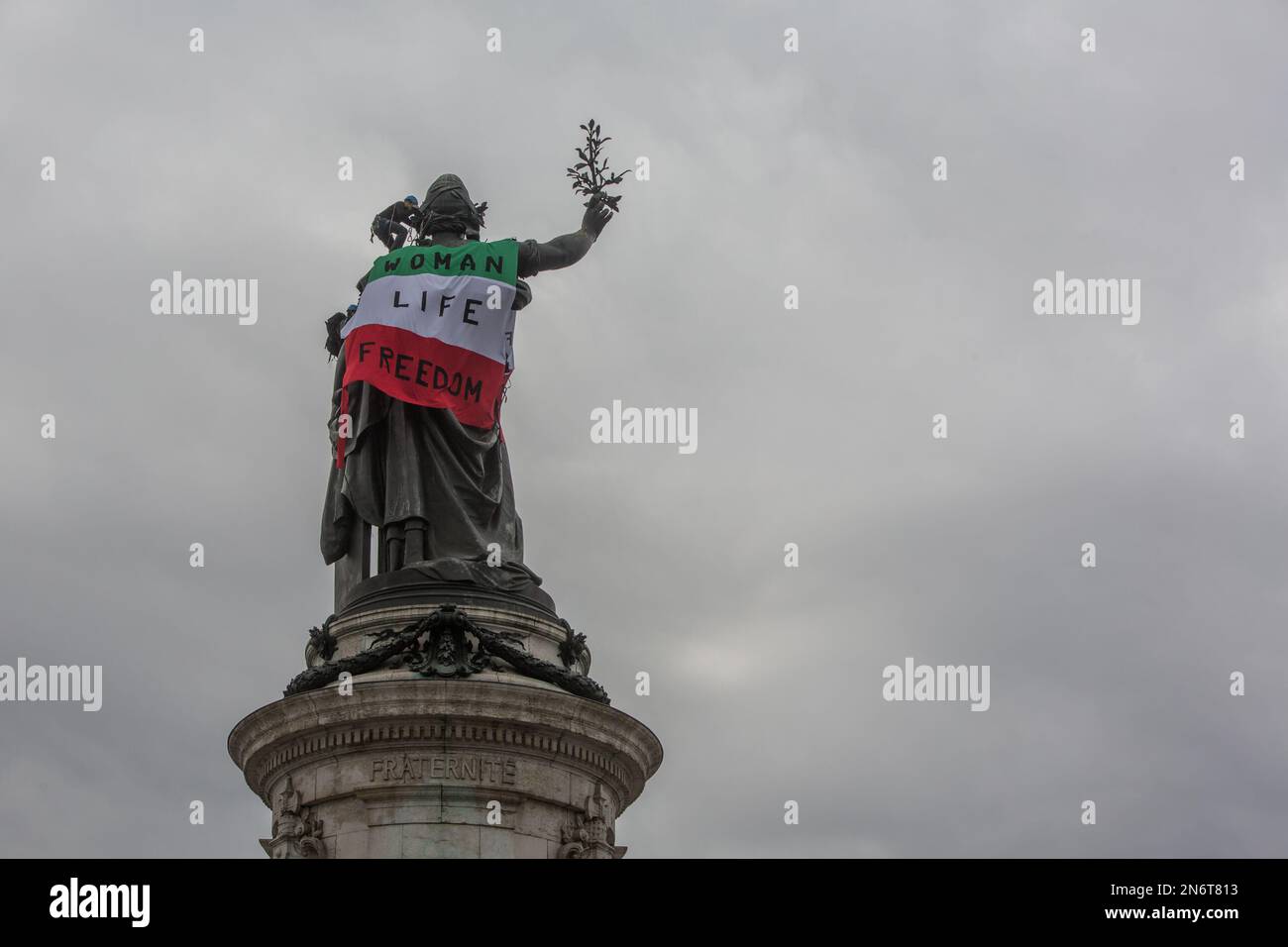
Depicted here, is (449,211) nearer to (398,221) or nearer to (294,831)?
(398,221)

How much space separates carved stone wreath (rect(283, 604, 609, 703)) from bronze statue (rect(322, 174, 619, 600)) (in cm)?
133

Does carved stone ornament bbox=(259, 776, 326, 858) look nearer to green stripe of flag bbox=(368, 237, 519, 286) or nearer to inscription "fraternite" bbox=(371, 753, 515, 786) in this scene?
inscription "fraternite" bbox=(371, 753, 515, 786)

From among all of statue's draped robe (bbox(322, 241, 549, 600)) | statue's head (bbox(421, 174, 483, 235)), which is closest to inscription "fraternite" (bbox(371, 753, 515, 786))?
statue's draped robe (bbox(322, 241, 549, 600))

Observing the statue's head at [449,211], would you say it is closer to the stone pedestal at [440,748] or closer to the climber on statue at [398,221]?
the climber on statue at [398,221]

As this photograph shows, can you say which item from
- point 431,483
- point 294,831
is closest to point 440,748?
point 294,831

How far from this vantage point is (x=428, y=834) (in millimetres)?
26422

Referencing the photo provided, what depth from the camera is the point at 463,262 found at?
3094 cm

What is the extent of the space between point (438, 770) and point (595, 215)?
30.0 feet

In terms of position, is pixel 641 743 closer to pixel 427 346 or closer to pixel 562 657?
pixel 562 657

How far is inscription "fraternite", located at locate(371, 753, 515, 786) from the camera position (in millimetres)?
26750

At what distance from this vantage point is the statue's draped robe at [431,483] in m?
29.6

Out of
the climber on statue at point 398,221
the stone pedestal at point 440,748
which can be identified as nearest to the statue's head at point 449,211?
the climber on statue at point 398,221
